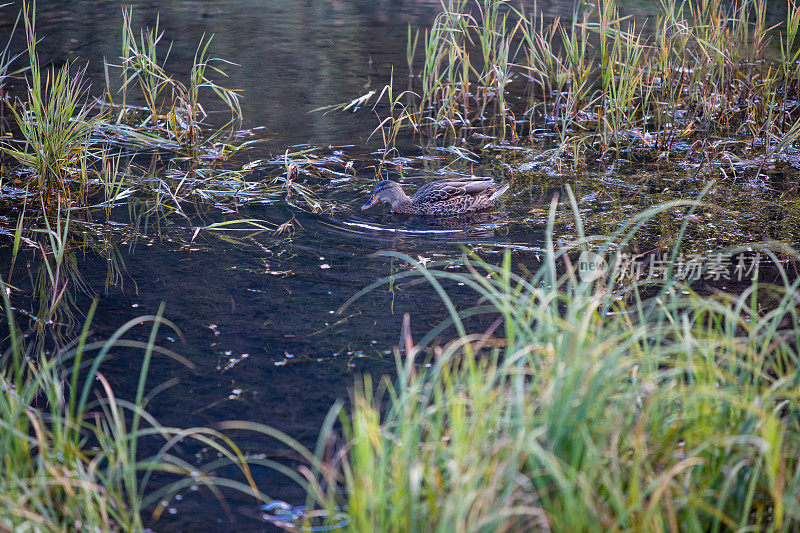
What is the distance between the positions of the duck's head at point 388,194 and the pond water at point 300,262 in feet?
0.38

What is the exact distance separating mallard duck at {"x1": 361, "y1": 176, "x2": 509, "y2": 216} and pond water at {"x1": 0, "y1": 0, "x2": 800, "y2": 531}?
0.13 m

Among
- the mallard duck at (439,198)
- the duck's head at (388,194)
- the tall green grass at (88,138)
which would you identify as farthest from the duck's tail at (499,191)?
the tall green grass at (88,138)

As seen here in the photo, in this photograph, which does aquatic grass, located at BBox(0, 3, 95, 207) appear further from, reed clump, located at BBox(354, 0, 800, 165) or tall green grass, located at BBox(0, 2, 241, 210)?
reed clump, located at BBox(354, 0, 800, 165)

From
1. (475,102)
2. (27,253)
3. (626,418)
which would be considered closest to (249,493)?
(626,418)

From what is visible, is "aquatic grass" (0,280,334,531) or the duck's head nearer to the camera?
"aquatic grass" (0,280,334,531)

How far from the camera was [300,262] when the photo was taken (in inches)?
201

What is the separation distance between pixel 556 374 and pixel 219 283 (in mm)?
2747

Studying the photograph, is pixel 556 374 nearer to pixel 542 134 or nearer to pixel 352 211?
pixel 352 211

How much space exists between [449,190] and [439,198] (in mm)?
98

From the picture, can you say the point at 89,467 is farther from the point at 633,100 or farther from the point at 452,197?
the point at 633,100

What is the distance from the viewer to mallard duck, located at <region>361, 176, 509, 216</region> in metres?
5.97

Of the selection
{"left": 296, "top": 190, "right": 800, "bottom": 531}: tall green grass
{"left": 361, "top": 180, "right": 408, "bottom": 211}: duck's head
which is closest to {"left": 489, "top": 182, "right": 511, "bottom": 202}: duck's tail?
{"left": 361, "top": 180, "right": 408, "bottom": 211}: duck's head

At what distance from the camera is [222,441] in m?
3.42

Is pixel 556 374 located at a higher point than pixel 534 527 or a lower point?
higher
